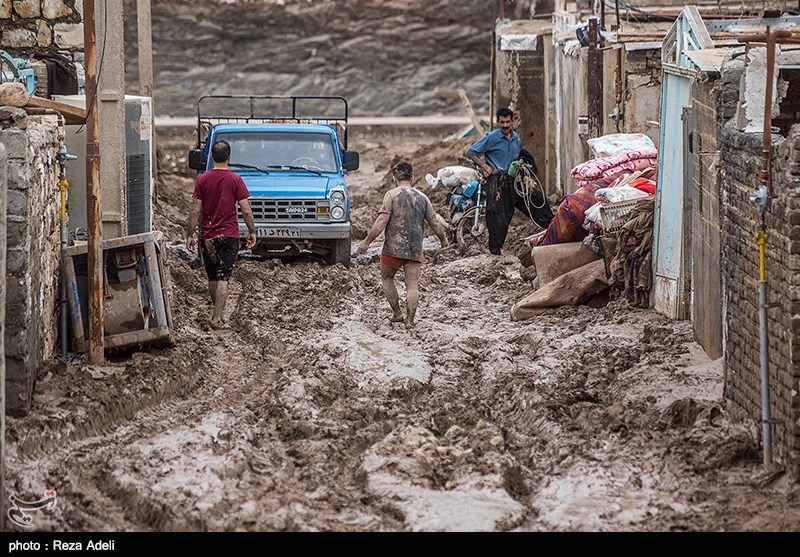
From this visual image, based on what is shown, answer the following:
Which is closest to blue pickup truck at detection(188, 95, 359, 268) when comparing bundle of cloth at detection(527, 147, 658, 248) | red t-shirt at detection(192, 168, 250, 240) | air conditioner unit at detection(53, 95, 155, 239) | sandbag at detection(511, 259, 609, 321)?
air conditioner unit at detection(53, 95, 155, 239)

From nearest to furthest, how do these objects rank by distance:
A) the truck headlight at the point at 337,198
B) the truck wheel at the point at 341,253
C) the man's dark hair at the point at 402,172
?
the man's dark hair at the point at 402,172 < the truck headlight at the point at 337,198 < the truck wheel at the point at 341,253

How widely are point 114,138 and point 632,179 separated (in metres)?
5.34

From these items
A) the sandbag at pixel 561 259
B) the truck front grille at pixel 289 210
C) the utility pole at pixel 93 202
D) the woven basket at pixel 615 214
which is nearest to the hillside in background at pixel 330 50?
the truck front grille at pixel 289 210

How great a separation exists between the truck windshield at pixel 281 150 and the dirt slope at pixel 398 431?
3.69 m

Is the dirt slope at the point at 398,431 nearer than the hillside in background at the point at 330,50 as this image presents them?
Yes

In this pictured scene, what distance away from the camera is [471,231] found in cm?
1800

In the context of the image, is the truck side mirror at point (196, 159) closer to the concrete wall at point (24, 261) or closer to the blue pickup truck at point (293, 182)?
the blue pickup truck at point (293, 182)

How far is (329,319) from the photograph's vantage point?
43.7 ft

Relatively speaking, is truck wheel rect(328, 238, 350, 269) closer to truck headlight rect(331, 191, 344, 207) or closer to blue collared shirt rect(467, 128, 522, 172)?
truck headlight rect(331, 191, 344, 207)

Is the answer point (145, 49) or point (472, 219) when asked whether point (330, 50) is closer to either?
point (145, 49)

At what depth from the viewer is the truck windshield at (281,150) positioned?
17328 millimetres
